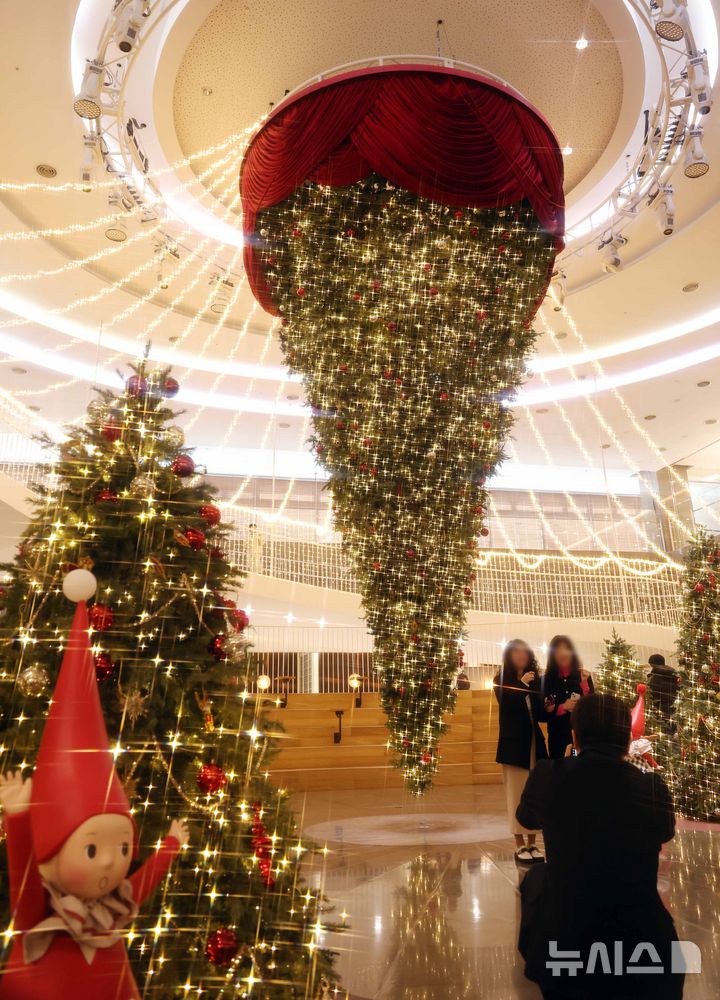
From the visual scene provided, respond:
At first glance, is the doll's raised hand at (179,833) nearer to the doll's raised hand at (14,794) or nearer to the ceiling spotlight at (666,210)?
the doll's raised hand at (14,794)

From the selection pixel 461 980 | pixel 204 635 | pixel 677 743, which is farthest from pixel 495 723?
pixel 204 635

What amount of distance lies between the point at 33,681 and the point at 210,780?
0.53 meters

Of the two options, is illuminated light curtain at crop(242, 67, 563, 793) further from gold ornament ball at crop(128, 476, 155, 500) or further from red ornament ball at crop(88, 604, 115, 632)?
red ornament ball at crop(88, 604, 115, 632)

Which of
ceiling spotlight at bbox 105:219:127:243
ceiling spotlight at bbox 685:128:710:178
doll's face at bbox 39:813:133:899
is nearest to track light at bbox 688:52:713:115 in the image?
ceiling spotlight at bbox 685:128:710:178

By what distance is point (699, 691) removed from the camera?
15.8 feet

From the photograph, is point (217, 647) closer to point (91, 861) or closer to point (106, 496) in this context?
point (106, 496)

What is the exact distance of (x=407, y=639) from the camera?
3.80 m

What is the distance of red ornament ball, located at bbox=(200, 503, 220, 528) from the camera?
210 cm

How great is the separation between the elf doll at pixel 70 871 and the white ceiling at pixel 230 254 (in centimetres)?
451

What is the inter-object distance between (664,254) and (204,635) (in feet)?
21.0

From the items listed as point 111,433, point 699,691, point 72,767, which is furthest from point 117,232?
point 699,691

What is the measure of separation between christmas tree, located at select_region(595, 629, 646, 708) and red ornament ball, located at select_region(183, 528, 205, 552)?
5.05 metres

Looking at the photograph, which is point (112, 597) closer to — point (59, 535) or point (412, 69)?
point (59, 535)

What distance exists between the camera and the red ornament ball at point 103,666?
1.80 m
